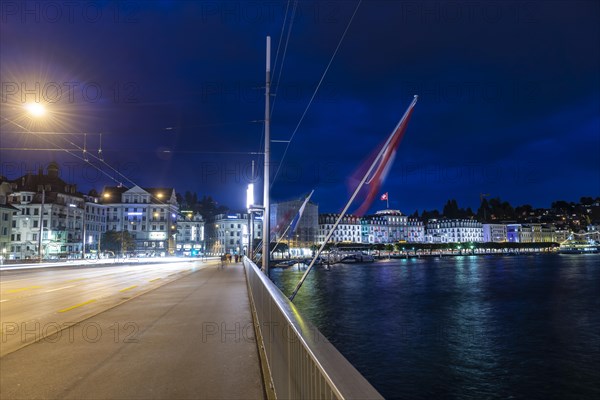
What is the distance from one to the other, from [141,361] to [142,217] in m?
112

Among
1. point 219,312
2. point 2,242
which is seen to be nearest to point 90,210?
point 2,242

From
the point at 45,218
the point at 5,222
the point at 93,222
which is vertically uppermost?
the point at 45,218

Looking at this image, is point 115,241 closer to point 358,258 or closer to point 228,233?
point 228,233

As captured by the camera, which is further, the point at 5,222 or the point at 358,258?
the point at 358,258

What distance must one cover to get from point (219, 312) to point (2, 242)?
276 feet

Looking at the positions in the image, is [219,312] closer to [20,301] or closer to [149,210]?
[20,301]

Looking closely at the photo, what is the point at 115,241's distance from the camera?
10506 centimetres

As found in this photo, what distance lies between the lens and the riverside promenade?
6270 millimetres

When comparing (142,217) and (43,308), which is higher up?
(142,217)

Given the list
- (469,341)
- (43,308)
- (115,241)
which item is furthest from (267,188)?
(115,241)

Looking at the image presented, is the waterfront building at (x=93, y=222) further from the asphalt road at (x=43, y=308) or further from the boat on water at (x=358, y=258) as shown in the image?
the asphalt road at (x=43, y=308)

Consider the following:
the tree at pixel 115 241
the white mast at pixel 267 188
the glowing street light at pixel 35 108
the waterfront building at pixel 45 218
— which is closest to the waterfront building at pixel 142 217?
the tree at pixel 115 241

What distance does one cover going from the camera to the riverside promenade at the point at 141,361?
20.6 ft

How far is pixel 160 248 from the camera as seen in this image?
11475cm
